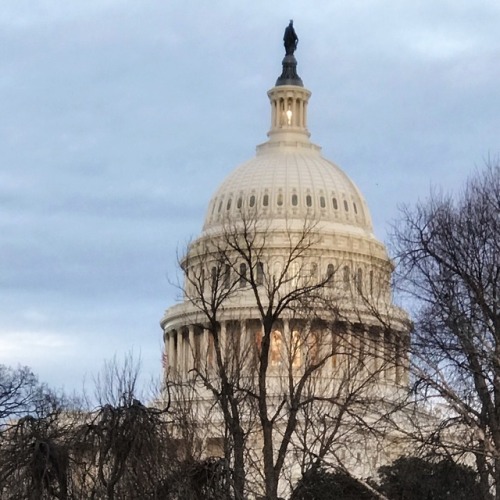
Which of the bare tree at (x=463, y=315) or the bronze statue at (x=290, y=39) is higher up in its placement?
the bronze statue at (x=290, y=39)

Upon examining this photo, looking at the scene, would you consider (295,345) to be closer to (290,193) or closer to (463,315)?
(463,315)

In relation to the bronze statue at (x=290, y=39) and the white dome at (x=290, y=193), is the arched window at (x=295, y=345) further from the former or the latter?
the bronze statue at (x=290, y=39)

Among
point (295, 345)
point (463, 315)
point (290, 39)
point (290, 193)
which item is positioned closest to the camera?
point (463, 315)

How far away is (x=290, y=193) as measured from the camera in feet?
456

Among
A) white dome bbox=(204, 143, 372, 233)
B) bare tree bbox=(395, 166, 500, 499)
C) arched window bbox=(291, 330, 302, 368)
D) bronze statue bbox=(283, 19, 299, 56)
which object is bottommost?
bare tree bbox=(395, 166, 500, 499)

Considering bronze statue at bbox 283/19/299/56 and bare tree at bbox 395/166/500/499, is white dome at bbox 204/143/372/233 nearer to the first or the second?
bronze statue at bbox 283/19/299/56

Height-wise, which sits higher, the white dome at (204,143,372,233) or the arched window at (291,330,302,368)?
the white dome at (204,143,372,233)

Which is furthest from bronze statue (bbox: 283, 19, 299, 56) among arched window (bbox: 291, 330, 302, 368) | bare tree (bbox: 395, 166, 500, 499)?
bare tree (bbox: 395, 166, 500, 499)

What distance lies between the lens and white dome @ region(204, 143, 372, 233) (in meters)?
138

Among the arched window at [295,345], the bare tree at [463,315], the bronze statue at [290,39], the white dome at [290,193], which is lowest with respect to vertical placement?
the bare tree at [463,315]

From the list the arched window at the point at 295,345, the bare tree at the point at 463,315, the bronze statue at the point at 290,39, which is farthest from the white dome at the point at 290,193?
the bare tree at the point at 463,315

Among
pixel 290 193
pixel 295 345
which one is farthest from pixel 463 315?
pixel 290 193

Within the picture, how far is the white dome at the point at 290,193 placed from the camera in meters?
138

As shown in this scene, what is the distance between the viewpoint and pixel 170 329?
461ft
